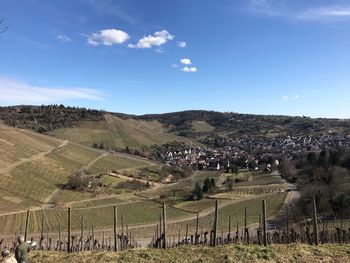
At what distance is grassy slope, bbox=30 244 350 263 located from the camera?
14.1 metres

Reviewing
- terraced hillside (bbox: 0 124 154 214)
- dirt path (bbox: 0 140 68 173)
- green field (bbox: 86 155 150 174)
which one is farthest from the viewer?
green field (bbox: 86 155 150 174)

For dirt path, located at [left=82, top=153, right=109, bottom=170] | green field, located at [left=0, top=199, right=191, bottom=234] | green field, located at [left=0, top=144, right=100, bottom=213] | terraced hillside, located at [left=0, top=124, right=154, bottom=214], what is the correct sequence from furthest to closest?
dirt path, located at [left=82, top=153, right=109, bottom=170], terraced hillside, located at [left=0, top=124, right=154, bottom=214], green field, located at [left=0, top=144, right=100, bottom=213], green field, located at [left=0, top=199, right=191, bottom=234]

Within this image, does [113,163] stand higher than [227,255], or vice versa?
[227,255]

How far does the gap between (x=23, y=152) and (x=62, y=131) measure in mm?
74626

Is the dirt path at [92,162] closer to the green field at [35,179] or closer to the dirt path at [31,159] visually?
the green field at [35,179]

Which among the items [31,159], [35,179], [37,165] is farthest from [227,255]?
[31,159]

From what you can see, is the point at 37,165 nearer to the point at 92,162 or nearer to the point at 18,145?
the point at 18,145

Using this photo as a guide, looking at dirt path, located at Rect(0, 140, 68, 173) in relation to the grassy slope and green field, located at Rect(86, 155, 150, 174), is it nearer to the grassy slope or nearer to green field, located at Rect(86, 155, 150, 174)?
green field, located at Rect(86, 155, 150, 174)

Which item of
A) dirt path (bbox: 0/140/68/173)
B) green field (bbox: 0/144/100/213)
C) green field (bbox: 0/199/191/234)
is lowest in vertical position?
green field (bbox: 0/199/191/234)

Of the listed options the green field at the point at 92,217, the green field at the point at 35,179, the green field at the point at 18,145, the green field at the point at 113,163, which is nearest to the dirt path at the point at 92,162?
the green field at the point at 113,163

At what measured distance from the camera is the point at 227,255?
1438 centimetres

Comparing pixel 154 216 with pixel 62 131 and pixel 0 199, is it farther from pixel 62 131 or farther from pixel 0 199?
pixel 62 131

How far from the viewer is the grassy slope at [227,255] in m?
14.1

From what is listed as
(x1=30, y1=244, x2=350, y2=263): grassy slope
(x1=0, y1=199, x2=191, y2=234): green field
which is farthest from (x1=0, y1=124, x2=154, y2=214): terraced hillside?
(x1=30, y1=244, x2=350, y2=263): grassy slope
